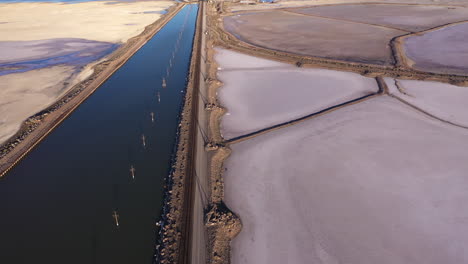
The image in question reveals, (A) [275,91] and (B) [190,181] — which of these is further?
(A) [275,91]

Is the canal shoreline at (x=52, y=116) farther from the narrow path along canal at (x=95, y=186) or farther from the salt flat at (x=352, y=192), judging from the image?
the salt flat at (x=352, y=192)

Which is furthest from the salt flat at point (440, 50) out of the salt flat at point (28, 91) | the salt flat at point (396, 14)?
the salt flat at point (28, 91)

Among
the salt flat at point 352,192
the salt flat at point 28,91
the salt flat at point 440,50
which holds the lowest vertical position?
the salt flat at point 352,192

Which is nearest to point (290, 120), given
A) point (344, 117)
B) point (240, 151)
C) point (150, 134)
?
point (344, 117)

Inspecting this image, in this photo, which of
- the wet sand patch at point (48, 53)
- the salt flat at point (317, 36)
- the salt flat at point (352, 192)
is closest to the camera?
the salt flat at point (352, 192)

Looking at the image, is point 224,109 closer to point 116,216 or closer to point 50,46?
point 116,216

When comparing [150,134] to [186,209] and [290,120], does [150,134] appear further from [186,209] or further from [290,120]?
[290,120]

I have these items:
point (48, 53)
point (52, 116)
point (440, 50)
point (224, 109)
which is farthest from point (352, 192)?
point (48, 53)
